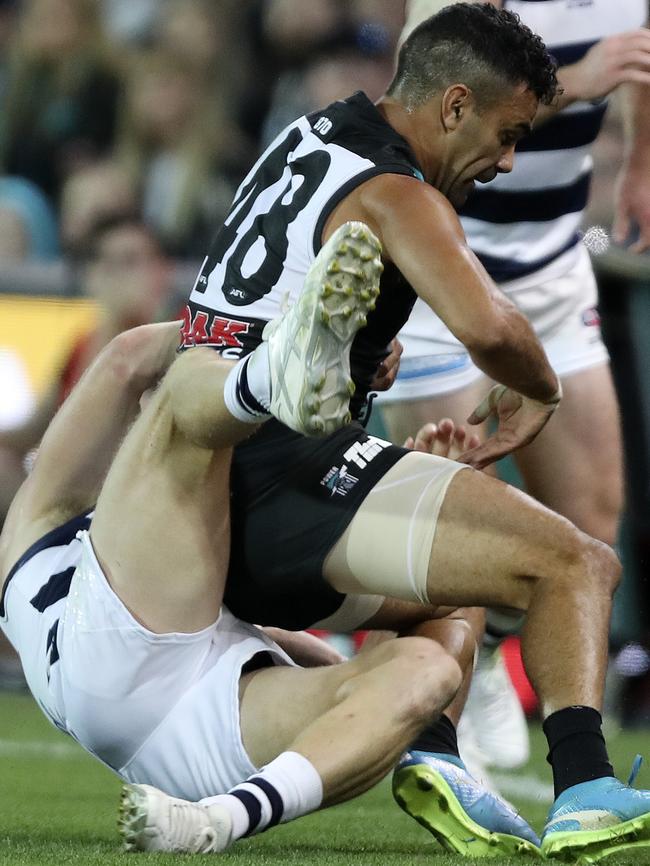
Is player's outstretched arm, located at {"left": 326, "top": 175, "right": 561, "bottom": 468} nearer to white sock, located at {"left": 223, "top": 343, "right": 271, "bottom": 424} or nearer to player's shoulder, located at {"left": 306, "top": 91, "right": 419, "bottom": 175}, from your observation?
player's shoulder, located at {"left": 306, "top": 91, "right": 419, "bottom": 175}

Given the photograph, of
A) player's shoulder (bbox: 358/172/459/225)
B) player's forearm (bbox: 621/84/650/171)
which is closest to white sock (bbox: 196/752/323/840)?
player's shoulder (bbox: 358/172/459/225)

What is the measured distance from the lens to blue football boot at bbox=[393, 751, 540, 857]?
312cm

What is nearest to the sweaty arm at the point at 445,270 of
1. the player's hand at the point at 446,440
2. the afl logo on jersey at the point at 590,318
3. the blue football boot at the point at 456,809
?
the player's hand at the point at 446,440

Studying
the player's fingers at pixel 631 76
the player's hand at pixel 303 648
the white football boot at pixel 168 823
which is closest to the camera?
the white football boot at pixel 168 823

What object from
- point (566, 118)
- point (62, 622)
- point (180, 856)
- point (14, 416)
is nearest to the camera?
point (180, 856)

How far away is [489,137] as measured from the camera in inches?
133

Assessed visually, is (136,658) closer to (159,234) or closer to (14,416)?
(14,416)

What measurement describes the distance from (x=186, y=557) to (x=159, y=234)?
522cm

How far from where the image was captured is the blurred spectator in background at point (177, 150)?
819 cm

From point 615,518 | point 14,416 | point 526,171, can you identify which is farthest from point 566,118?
point 14,416

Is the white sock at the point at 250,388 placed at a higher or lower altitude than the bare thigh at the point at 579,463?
higher

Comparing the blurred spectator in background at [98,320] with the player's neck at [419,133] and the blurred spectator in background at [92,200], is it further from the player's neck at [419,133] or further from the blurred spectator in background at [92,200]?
the player's neck at [419,133]

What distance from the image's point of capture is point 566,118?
4828 millimetres

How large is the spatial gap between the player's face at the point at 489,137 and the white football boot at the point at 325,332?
0.76m
